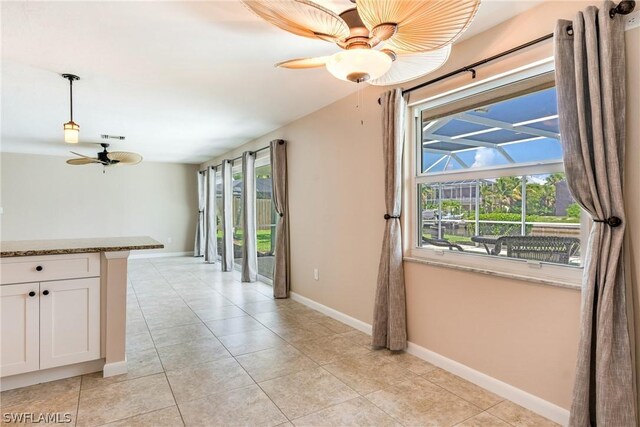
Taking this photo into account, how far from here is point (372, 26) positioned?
135cm

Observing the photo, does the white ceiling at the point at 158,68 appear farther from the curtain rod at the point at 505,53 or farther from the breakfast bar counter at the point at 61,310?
the breakfast bar counter at the point at 61,310

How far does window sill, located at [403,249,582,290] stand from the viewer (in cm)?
193

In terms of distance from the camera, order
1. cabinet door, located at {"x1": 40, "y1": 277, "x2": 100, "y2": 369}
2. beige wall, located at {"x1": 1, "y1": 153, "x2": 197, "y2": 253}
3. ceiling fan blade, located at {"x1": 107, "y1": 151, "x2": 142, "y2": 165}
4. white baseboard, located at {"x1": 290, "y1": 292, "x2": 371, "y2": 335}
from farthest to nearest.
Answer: beige wall, located at {"x1": 1, "y1": 153, "x2": 197, "y2": 253}
ceiling fan blade, located at {"x1": 107, "y1": 151, "x2": 142, "y2": 165}
white baseboard, located at {"x1": 290, "y1": 292, "x2": 371, "y2": 335}
cabinet door, located at {"x1": 40, "y1": 277, "x2": 100, "y2": 369}

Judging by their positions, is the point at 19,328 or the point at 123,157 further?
the point at 123,157

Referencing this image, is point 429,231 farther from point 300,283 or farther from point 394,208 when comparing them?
point 300,283

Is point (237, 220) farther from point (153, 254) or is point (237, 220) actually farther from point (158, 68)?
point (158, 68)

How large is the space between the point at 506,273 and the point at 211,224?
6661 mm

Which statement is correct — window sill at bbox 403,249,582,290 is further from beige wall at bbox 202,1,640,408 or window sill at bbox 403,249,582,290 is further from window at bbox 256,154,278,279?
window at bbox 256,154,278,279

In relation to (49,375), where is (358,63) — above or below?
above

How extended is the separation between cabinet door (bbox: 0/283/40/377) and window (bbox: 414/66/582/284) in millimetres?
2777

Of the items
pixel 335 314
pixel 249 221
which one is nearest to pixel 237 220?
pixel 249 221

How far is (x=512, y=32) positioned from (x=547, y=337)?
72.3 inches

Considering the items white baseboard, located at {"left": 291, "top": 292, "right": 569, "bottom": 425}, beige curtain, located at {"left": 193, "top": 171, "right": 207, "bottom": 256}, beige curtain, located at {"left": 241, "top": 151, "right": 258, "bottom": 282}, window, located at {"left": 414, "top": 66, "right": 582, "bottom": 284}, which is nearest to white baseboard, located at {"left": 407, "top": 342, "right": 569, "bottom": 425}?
white baseboard, located at {"left": 291, "top": 292, "right": 569, "bottom": 425}

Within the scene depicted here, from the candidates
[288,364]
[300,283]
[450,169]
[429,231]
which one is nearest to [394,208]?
[429,231]
